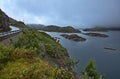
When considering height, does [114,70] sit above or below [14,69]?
below

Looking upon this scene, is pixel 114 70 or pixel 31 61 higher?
pixel 31 61

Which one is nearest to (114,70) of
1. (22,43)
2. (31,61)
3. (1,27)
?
(1,27)

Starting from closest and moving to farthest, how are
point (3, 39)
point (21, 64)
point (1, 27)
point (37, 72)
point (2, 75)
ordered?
point (37, 72)
point (2, 75)
point (21, 64)
point (3, 39)
point (1, 27)

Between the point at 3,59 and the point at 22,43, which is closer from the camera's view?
the point at 3,59

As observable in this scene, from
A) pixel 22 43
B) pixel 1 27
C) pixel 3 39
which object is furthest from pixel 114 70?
pixel 22 43

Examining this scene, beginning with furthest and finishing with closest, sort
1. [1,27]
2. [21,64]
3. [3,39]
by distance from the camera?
1. [1,27]
2. [3,39]
3. [21,64]

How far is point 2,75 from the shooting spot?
562 inches

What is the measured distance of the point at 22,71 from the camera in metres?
13.8

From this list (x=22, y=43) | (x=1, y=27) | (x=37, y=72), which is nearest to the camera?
(x=37, y=72)

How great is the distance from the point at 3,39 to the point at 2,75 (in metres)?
29.7

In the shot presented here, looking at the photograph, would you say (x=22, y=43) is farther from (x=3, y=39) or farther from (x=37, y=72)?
(x=37, y=72)

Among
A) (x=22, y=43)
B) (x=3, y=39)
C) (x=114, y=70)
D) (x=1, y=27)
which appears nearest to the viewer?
(x=22, y=43)

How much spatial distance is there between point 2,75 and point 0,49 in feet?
10.5

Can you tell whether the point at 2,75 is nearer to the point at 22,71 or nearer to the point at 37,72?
the point at 22,71
